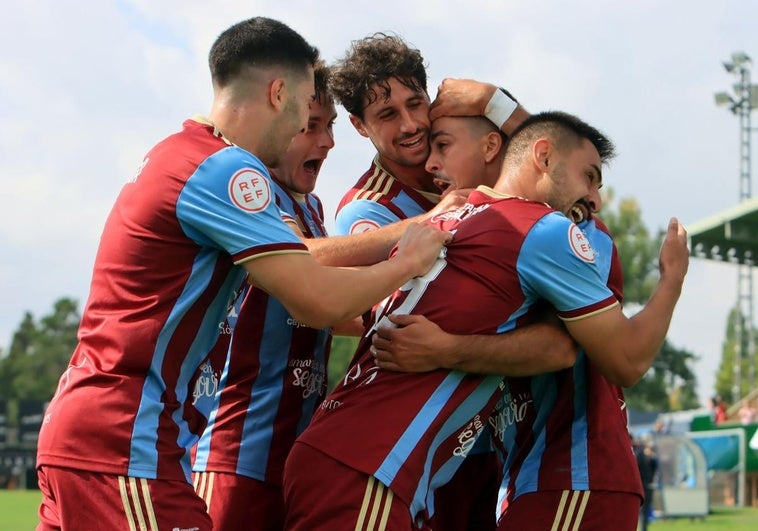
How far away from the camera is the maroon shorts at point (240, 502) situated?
5.50 metres

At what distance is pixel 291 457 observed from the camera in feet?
14.9

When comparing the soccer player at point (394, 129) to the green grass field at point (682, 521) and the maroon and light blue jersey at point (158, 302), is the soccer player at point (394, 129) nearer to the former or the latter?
the maroon and light blue jersey at point (158, 302)

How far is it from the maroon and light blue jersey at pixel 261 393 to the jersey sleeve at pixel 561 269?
1427 mm

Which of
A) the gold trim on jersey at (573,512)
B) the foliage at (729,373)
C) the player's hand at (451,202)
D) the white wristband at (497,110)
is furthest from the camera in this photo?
the foliage at (729,373)

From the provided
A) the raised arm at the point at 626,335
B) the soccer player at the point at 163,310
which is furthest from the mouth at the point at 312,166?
the raised arm at the point at 626,335

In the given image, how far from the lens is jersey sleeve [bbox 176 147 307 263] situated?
4367 mm

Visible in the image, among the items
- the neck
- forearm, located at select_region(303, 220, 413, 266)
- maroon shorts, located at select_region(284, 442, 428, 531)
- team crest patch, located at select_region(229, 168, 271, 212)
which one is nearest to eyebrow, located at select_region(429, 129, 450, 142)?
the neck

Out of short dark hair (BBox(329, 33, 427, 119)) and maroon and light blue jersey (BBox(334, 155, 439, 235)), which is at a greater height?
short dark hair (BBox(329, 33, 427, 119))

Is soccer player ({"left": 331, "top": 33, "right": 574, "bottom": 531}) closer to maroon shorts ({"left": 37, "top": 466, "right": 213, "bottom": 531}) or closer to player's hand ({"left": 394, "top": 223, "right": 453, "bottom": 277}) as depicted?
player's hand ({"left": 394, "top": 223, "right": 453, "bottom": 277})

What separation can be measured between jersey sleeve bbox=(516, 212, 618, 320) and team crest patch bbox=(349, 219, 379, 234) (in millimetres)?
1230

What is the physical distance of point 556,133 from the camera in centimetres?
506

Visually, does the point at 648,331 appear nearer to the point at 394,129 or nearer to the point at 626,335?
the point at 626,335

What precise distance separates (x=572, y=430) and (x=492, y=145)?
4.77ft

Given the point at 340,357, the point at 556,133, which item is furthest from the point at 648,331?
the point at 340,357
